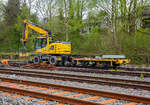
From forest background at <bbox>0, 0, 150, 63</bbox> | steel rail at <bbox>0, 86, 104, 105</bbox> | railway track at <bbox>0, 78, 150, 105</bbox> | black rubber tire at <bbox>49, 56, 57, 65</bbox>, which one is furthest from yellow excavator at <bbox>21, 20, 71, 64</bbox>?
steel rail at <bbox>0, 86, 104, 105</bbox>

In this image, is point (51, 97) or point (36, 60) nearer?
point (51, 97)

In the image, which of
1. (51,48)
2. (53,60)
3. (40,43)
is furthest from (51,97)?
(40,43)

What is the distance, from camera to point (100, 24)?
30.1 m

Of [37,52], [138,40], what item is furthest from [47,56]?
[138,40]

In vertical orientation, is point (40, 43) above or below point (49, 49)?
above

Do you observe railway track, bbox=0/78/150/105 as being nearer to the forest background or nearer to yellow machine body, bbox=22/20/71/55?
yellow machine body, bbox=22/20/71/55

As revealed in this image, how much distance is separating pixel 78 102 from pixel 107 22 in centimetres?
2258

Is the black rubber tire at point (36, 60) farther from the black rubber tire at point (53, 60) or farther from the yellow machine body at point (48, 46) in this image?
the black rubber tire at point (53, 60)

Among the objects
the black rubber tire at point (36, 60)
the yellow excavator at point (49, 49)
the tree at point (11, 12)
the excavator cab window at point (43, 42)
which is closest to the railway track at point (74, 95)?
the yellow excavator at point (49, 49)

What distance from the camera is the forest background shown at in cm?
2342

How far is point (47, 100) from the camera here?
18.7 feet

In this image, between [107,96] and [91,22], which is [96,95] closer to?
[107,96]

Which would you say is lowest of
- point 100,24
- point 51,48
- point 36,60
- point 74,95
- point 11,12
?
point 74,95

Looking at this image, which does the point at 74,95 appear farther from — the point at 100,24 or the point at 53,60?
the point at 100,24
